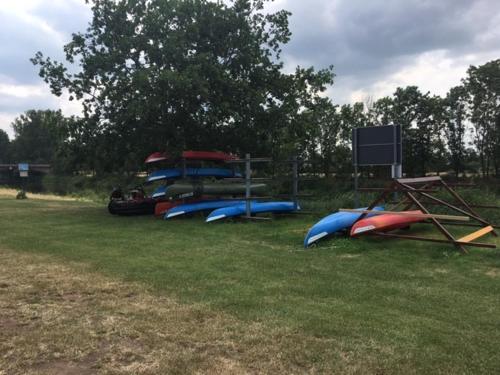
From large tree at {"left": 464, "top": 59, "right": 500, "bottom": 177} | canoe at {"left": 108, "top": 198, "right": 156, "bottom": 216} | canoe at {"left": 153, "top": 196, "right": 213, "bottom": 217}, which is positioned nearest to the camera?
canoe at {"left": 153, "top": 196, "right": 213, "bottom": 217}

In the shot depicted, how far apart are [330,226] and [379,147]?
2.49 m

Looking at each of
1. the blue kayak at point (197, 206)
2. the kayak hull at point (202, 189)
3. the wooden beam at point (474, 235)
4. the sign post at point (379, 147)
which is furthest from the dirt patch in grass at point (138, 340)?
the kayak hull at point (202, 189)

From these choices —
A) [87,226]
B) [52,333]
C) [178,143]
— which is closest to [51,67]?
[178,143]

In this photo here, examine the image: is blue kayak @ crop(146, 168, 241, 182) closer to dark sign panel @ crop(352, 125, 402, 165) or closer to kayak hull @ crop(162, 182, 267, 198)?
kayak hull @ crop(162, 182, 267, 198)

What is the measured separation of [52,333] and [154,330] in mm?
874

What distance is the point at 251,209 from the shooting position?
1274cm

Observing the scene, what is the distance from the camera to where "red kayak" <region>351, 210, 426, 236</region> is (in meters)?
8.38

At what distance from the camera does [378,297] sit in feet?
16.8

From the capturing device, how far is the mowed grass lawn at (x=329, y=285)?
3.65 m

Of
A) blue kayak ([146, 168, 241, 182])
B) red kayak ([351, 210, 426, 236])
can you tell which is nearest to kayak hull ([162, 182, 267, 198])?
blue kayak ([146, 168, 241, 182])

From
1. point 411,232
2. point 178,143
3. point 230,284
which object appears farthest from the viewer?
point 178,143

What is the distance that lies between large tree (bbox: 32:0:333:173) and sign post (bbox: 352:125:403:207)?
539 cm

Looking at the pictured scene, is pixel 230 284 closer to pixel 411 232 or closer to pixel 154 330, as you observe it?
pixel 154 330

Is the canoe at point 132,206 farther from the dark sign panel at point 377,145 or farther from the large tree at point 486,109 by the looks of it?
the large tree at point 486,109
